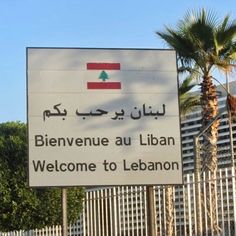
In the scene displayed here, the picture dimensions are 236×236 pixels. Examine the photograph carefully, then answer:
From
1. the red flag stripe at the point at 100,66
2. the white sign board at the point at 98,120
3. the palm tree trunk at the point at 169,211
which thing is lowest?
the palm tree trunk at the point at 169,211

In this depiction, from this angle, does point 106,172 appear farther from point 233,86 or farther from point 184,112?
point 233,86

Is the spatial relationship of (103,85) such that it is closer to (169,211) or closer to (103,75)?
(103,75)

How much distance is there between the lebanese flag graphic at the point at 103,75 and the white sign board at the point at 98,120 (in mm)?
12

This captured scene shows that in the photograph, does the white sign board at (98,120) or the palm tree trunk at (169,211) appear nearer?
the white sign board at (98,120)

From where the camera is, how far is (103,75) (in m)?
8.72

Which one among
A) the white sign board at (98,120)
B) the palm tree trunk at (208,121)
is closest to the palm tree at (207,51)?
the palm tree trunk at (208,121)

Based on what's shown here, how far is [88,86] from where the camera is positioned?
8703mm

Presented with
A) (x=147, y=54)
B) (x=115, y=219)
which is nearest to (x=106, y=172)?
(x=147, y=54)

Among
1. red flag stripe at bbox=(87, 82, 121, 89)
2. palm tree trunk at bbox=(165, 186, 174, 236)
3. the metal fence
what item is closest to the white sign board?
red flag stripe at bbox=(87, 82, 121, 89)

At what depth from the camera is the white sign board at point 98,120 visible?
8.59 meters

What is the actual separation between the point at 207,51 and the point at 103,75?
990cm

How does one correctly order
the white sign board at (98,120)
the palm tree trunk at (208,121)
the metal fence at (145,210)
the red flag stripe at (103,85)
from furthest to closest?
the palm tree trunk at (208,121)
the metal fence at (145,210)
the red flag stripe at (103,85)
the white sign board at (98,120)

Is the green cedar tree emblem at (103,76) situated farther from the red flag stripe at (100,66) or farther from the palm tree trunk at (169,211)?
the palm tree trunk at (169,211)

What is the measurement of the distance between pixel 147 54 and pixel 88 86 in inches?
32.8
